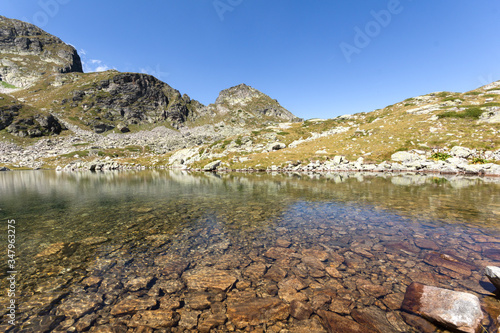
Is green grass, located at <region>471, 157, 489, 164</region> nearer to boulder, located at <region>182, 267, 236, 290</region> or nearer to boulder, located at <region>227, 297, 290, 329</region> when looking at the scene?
boulder, located at <region>227, 297, 290, 329</region>

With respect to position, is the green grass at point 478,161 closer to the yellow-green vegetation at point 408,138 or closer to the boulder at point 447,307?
the yellow-green vegetation at point 408,138

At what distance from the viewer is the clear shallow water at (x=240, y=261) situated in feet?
21.3

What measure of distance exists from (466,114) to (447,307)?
87.5 metres

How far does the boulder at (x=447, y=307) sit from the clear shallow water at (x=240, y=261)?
502 millimetres

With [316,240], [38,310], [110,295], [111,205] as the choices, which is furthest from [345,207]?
[111,205]

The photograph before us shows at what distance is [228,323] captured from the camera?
19.7 ft

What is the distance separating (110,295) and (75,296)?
120 cm

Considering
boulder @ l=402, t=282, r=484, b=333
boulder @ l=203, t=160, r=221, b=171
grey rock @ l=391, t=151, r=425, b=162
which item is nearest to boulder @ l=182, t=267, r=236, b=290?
boulder @ l=402, t=282, r=484, b=333

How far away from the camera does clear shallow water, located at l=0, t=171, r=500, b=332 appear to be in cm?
649

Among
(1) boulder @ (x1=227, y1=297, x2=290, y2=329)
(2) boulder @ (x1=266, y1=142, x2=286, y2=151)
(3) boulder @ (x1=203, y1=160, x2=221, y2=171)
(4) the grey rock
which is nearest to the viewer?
(1) boulder @ (x1=227, y1=297, x2=290, y2=329)

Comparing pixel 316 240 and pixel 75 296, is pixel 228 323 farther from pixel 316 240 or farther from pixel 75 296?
pixel 316 240

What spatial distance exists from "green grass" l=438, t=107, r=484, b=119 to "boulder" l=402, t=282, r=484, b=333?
85147mm

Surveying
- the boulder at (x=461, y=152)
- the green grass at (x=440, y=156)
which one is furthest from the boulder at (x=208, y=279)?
the boulder at (x=461, y=152)

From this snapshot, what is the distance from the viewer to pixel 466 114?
209 feet
